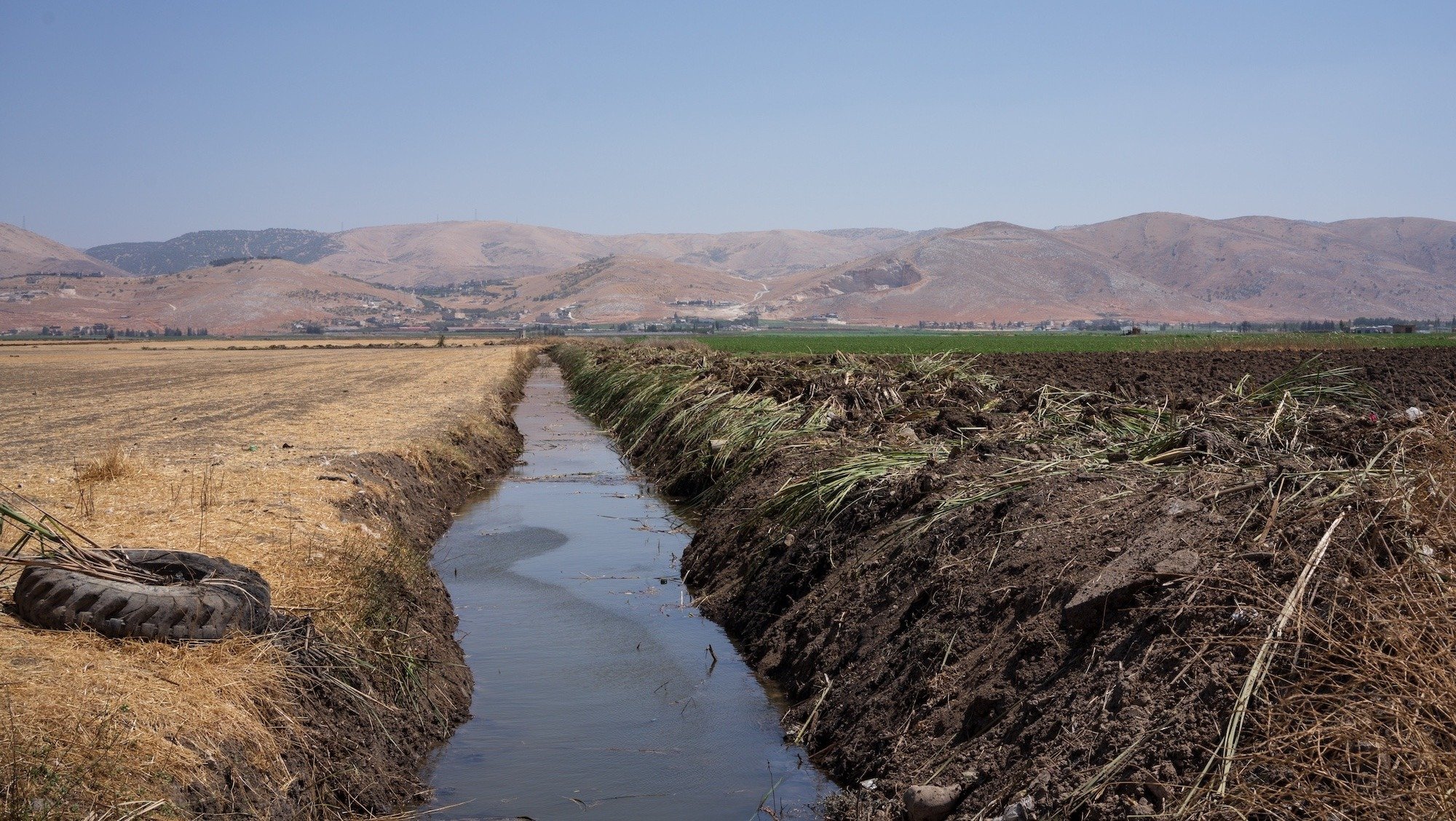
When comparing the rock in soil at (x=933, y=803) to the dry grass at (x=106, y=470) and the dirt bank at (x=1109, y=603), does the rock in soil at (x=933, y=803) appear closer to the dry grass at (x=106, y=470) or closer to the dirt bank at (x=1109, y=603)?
the dirt bank at (x=1109, y=603)

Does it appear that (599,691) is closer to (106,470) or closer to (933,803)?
(933,803)

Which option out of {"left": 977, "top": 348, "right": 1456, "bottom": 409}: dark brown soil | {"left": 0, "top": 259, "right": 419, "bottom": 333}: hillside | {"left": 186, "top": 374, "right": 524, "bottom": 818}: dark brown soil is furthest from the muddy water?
{"left": 0, "top": 259, "right": 419, "bottom": 333}: hillside

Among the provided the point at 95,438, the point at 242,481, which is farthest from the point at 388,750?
the point at 95,438

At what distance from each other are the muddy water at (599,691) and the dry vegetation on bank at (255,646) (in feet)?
1.38

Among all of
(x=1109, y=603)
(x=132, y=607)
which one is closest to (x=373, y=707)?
(x=132, y=607)

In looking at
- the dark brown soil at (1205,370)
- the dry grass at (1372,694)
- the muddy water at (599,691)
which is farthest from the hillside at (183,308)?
the dry grass at (1372,694)

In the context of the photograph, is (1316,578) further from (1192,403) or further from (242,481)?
(242,481)

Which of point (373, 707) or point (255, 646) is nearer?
point (255, 646)

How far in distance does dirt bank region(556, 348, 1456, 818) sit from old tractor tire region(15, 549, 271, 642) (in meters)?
3.40

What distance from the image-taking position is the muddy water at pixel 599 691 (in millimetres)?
6227

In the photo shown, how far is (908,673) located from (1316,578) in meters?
2.50

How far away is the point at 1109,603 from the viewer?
211 inches

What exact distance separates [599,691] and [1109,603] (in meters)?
4.02

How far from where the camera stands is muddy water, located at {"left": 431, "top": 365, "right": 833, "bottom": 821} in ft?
20.4
